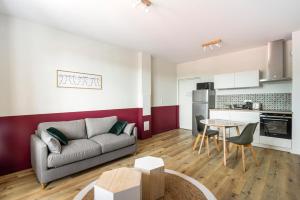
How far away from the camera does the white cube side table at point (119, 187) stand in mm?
1411

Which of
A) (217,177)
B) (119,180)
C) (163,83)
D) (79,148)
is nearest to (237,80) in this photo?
(163,83)

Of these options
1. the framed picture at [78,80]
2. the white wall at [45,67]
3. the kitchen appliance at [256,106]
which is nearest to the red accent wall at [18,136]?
the white wall at [45,67]

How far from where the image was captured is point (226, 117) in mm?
4277

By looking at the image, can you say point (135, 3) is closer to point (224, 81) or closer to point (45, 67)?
point (45, 67)

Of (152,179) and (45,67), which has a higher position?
(45,67)

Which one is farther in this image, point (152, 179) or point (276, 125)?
point (276, 125)

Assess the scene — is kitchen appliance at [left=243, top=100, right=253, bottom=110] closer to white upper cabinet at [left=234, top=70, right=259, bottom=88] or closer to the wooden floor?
white upper cabinet at [left=234, top=70, right=259, bottom=88]

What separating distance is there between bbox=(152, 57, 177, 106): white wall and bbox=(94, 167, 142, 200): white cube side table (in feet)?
11.6

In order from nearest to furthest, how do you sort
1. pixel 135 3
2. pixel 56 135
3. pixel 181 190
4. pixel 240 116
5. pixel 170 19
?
pixel 181 190 < pixel 135 3 < pixel 56 135 < pixel 170 19 < pixel 240 116

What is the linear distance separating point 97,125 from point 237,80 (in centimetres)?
380

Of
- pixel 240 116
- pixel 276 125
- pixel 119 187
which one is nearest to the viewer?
pixel 119 187

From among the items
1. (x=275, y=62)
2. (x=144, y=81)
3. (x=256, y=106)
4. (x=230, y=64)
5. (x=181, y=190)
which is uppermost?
(x=230, y=64)

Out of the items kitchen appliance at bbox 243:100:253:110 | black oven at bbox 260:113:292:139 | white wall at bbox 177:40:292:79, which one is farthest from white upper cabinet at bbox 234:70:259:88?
black oven at bbox 260:113:292:139

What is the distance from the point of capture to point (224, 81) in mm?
4457
